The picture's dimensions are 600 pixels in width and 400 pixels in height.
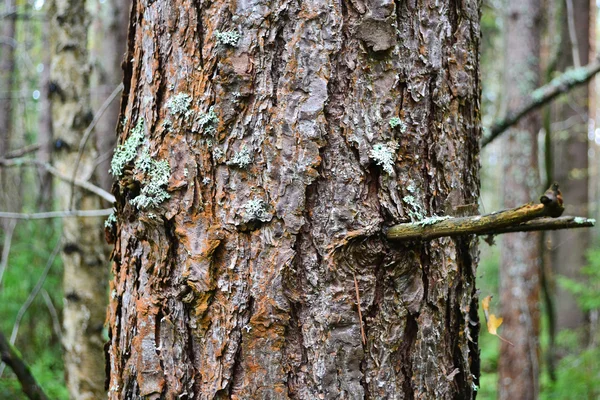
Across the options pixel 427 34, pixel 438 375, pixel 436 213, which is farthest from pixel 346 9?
pixel 438 375

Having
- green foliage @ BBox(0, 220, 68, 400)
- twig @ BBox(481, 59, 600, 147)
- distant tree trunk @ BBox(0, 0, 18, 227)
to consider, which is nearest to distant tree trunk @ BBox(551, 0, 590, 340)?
twig @ BBox(481, 59, 600, 147)

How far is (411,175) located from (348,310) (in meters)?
0.32

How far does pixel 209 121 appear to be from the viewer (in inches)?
42.1

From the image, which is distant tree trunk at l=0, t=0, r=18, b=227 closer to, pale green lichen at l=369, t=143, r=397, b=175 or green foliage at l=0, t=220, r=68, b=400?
green foliage at l=0, t=220, r=68, b=400

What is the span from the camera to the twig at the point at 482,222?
0.72m

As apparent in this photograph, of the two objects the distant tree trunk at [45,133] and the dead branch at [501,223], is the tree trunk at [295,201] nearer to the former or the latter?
the dead branch at [501,223]

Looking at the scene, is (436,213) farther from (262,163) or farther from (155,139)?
(155,139)

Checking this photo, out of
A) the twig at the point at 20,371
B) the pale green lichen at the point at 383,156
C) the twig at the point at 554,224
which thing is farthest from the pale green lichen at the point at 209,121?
the twig at the point at 20,371

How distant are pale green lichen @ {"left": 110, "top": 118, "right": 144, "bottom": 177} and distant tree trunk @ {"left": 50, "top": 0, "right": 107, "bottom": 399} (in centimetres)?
185

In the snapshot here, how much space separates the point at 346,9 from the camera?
1054 mm

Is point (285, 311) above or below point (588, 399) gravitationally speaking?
above

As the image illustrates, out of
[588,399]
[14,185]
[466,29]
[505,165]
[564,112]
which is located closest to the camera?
[466,29]

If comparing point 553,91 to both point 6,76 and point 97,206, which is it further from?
point 6,76

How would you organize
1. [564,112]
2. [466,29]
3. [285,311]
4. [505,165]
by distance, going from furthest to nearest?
[564,112] → [505,165] → [466,29] → [285,311]
